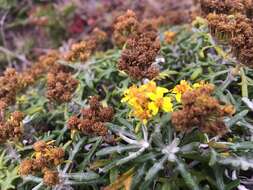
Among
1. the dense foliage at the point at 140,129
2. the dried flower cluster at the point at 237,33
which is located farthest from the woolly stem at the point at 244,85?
the dried flower cluster at the point at 237,33

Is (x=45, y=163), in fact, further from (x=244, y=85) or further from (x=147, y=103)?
(x=244, y=85)

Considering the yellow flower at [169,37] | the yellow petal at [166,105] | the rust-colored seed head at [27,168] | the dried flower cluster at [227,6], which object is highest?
the dried flower cluster at [227,6]

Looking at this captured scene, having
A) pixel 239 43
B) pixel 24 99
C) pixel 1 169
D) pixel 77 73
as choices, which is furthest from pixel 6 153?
pixel 239 43

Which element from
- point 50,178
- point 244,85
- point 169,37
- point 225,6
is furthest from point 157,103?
point 169,37

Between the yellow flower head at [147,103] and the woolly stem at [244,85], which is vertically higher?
the yellow flower head at [147,103]

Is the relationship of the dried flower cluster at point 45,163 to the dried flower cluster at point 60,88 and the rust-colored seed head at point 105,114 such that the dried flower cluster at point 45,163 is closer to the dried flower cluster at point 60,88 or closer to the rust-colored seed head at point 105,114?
the rust-colored seed head at point 105,114

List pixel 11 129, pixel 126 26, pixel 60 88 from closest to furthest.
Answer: pixel 11 129 → pixel 60 88 → pixel 126 26

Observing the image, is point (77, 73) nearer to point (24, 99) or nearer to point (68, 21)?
point (24, 99)
